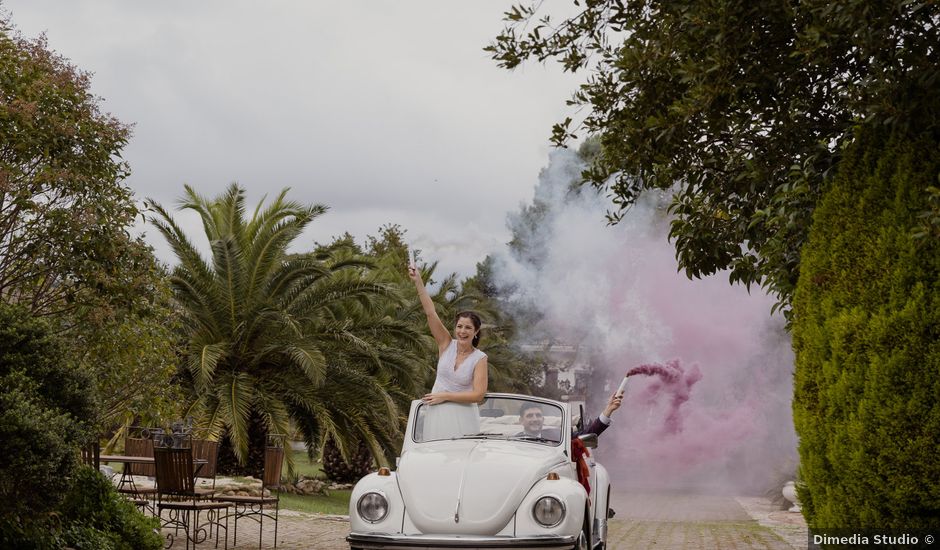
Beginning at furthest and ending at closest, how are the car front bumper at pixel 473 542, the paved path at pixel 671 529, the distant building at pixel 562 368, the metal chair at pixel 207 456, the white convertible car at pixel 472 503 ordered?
the distant building at pixel 562 368
the paved path at pixel 671 529
the metal chair at pixel 207 456
the white convertible car at pixel 472 503
the car front bumper at pixel 473 542

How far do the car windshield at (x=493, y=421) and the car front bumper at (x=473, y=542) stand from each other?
1.35m

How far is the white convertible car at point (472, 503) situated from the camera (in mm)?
6992

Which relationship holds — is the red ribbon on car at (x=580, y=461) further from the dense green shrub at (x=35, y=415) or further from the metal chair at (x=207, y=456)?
the metal chair at (x=207, y=456)

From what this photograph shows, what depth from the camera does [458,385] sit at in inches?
326

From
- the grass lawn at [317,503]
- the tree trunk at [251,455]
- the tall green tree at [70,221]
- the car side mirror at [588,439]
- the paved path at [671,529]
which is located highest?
the tall green tree at [70,221]

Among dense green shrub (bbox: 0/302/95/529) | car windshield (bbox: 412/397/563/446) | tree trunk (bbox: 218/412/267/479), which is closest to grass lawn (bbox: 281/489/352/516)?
tree trunk (bbox: 218/412/267/479)

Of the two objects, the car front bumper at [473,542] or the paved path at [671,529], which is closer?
the car front bumper at [473,542]

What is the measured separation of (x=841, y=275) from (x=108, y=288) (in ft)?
21.6

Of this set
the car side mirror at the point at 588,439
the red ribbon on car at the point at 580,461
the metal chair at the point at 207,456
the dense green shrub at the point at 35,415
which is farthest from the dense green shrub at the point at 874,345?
the metal chair at the point at 207,456

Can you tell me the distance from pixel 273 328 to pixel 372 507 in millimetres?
14767

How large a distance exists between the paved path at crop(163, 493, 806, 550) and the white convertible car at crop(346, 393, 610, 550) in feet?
17.2

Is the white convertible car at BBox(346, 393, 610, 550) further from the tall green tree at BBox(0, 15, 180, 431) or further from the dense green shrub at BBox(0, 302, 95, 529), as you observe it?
the tall green tree at BBox(0, 15, 180, 431)

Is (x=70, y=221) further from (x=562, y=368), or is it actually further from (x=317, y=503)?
(x=562, y=368)

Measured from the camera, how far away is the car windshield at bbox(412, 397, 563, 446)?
27.2 feet
